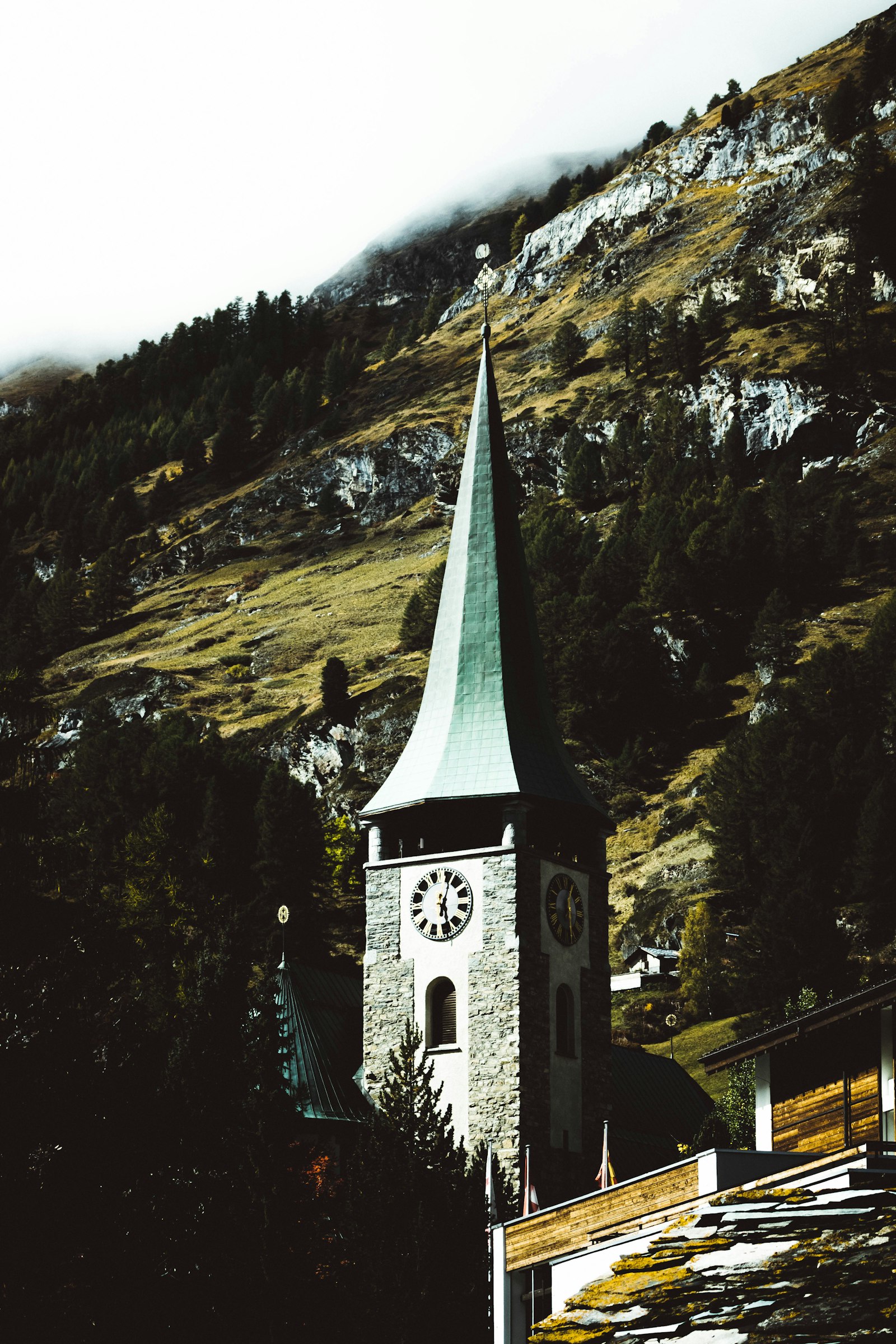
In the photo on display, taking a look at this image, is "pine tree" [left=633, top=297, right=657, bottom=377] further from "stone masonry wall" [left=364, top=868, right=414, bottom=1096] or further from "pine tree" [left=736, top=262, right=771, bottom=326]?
"stone masonry wall" [left=364, top=868, right=414, bottom=1096]

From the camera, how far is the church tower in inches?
1693

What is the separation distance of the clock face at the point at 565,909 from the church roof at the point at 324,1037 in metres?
6.90

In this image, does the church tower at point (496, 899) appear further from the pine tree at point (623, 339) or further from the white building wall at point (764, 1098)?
the pine tree at point (623, 339)

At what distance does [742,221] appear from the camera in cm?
18538

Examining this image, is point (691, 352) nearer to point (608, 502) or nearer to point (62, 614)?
point (608, 502)

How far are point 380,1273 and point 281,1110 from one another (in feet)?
13.6

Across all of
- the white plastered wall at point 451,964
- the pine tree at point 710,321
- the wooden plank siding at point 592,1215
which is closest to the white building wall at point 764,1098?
the wooden plank siding at point 592,1215

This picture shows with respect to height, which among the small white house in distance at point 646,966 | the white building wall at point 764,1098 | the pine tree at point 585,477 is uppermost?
the pine tree at point 585,477

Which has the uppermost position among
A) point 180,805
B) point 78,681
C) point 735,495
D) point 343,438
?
point 343,438

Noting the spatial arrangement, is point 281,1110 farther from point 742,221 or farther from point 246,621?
point 742,221

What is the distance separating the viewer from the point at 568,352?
596 ft

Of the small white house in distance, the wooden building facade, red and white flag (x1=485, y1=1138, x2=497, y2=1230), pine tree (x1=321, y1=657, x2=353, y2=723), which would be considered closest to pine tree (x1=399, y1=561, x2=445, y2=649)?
pine tree (x1=321, y1=657, x2=353, y2=723)

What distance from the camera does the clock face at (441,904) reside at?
44906mm

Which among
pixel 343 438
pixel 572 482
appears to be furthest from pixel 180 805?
pixel 343 438
